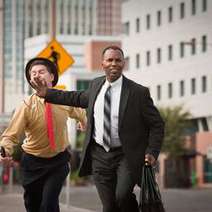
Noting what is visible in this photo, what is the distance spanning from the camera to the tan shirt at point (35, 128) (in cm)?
1048

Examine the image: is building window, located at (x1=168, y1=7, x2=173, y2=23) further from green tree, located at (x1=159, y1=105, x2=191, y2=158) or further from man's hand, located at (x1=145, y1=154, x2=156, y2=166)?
man's hand, located at (x1=145, y1=154, x2=156, y2=166)

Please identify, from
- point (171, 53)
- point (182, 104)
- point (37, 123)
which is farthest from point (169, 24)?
point (37, 123)

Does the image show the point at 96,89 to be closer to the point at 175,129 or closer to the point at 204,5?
the point at 175,129

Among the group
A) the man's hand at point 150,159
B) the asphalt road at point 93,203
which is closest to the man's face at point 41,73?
the man's hand at point 150,159

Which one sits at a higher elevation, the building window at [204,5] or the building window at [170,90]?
the building window at [204,5]

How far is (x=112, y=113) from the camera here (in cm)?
915

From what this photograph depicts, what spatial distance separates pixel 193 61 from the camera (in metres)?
81.8

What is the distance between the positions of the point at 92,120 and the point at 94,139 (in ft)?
0.55

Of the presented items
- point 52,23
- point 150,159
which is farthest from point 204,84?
point 150,159

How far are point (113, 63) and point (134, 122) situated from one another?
0.54 m

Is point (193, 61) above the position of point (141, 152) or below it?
above

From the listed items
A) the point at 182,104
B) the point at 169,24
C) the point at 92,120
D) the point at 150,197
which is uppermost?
the point at 169,24

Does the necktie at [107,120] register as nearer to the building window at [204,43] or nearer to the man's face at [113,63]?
the man's face at [113,63]

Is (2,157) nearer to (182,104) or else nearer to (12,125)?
(12,125)
